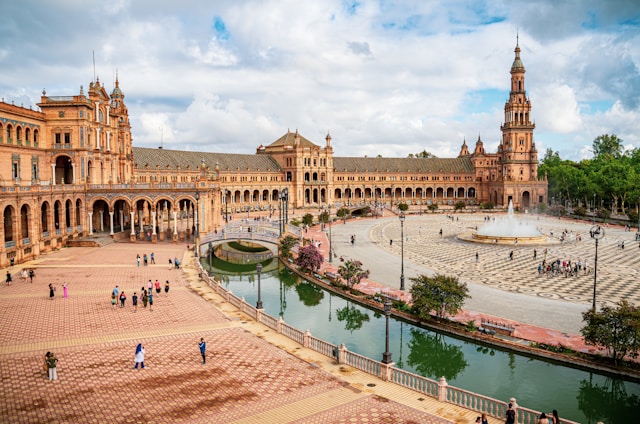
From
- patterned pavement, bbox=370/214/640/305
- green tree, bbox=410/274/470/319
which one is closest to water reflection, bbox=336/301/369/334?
green tree, bbox=410/274/470/319

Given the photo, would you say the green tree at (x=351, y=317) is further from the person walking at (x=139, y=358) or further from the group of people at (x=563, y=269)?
the group of people at (x=563, y=269)

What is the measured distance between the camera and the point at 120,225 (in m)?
71.2

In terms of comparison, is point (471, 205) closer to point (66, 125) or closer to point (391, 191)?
point (391, 191)

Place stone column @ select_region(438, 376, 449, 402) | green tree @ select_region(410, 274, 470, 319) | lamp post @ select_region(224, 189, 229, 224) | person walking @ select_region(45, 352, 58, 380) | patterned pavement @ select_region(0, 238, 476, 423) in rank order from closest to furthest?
patterned pavement @ select_region(0, 238, 476, 423)
stone column @ select_region(438, 376, 449, 402)
person walking @ select_region(45, 352, 58, 380)
green tree @ select_region(410, 274, 470, 319)
lamp post @ select_region(224, 189, 229, 224)

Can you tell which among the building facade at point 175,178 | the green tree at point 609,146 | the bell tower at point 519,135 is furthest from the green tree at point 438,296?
the green tree at point 609,146

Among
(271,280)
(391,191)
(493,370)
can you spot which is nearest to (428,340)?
(493,370)

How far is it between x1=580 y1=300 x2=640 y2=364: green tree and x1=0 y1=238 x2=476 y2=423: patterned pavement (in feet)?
33.9

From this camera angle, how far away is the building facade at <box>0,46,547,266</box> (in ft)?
187

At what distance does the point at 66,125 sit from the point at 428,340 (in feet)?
171

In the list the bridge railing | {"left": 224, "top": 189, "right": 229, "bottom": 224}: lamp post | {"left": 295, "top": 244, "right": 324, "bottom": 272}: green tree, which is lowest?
the bridge railing

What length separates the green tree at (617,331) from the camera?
24.5 metres

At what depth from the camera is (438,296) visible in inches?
1273

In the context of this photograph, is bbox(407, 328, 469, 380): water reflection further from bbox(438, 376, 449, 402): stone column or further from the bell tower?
the bell tower

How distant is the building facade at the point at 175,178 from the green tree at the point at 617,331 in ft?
136
